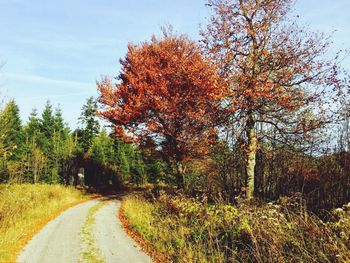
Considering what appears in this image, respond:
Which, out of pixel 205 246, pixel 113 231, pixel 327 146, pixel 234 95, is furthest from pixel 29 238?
pixel 327 146

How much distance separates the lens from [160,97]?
2022 cm

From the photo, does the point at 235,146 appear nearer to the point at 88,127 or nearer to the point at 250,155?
the point at 250,155

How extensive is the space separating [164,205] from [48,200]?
12.7 metres

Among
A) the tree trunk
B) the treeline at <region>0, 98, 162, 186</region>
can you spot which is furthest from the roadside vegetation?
the treeline at <region>0, 98, 162, 186</region>

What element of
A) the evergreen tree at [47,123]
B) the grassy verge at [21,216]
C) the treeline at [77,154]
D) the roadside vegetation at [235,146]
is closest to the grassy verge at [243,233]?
the roadside vegetation at [235,146]

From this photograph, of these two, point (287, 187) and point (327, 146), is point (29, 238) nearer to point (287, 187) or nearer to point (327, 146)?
point (287, 187)

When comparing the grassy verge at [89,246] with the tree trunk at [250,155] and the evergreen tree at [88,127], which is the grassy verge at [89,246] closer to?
the tree trunk at [250,155]

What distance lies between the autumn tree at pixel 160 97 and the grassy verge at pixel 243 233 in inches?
215

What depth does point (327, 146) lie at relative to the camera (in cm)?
1573

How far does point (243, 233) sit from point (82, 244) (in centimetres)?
677

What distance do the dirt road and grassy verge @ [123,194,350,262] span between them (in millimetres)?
1003

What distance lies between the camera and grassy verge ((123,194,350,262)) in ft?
23.2

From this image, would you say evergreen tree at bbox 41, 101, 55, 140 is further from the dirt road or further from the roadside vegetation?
the dirt road

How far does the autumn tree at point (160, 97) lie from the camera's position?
19.6 metres
